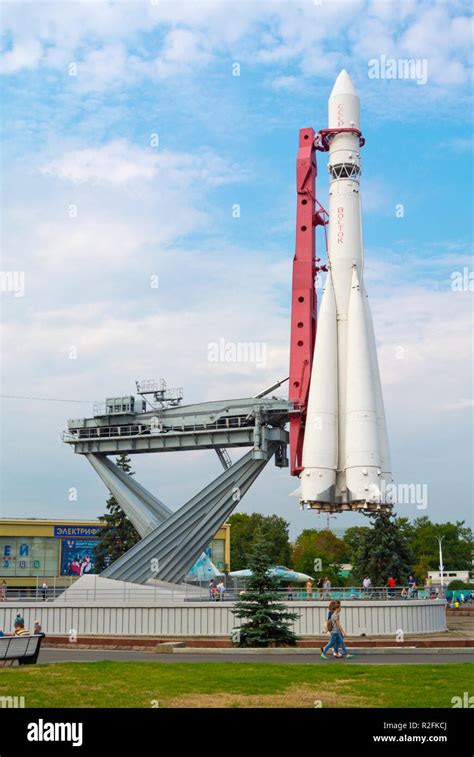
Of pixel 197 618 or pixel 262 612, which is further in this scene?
pixel 197 618

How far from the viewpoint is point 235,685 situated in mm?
12445

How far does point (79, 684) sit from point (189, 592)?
61.5 feet

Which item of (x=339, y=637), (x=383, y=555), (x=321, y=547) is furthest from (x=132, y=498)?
(x=321, y=547)

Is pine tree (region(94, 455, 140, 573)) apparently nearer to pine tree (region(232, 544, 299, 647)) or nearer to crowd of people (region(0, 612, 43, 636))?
crowd of people (region(0, 612, 43, 636))

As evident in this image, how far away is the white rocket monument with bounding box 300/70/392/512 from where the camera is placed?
3033 centimetres

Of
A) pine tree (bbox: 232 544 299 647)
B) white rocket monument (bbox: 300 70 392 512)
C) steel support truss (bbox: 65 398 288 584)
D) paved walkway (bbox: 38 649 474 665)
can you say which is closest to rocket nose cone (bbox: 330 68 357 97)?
white rocket monument (bbox: 300 70 392 512)

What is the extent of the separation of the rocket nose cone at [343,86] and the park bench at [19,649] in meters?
26.9

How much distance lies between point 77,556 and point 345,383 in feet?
108

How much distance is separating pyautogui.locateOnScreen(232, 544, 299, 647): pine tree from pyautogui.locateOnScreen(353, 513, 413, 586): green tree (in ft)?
96.6

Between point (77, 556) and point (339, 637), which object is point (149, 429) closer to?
point (339, 637)

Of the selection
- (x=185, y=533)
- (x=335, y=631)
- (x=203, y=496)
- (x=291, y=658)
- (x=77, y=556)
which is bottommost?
(x=291, y=658)

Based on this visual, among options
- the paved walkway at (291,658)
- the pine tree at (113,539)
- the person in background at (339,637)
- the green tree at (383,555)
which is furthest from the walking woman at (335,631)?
the pine tree at (113,539)

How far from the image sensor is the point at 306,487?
30.8 meters

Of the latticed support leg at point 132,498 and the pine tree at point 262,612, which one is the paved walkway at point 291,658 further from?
the latticed support leg at point 132,498
